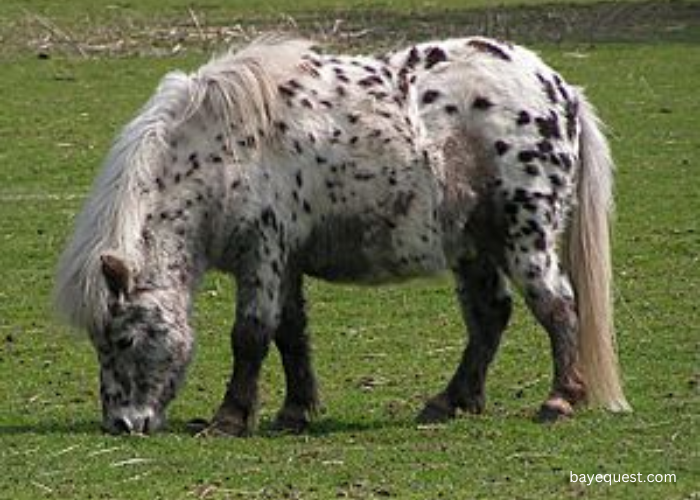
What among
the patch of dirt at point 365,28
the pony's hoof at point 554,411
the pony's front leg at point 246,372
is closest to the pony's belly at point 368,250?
the pony's front leg at point 246,372

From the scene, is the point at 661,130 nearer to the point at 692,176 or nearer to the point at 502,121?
the point at 692,176

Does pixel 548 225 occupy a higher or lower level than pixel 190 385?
higher

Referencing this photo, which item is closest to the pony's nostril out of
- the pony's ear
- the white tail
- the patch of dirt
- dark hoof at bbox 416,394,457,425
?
the pony's ear

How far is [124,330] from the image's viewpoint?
10.4m

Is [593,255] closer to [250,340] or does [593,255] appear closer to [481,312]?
[481,312]

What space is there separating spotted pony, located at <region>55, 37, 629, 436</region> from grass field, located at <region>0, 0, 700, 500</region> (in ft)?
1.03

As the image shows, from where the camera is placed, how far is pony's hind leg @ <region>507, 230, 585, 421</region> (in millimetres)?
10914

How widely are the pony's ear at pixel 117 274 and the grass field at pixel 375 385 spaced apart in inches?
26.5

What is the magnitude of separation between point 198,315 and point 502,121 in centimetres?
343

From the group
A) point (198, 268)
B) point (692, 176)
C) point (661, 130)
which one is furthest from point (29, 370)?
point (661, 130)

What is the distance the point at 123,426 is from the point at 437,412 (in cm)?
152

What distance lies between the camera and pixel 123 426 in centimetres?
1040

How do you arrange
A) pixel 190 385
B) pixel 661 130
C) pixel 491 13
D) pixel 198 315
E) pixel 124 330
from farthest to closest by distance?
pixel 491 13
pixel 661 130
pixel 198 315
pixel 190 385
pixel 124 330

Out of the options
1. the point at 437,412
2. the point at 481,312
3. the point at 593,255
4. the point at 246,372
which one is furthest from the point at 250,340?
the point at 593,255
